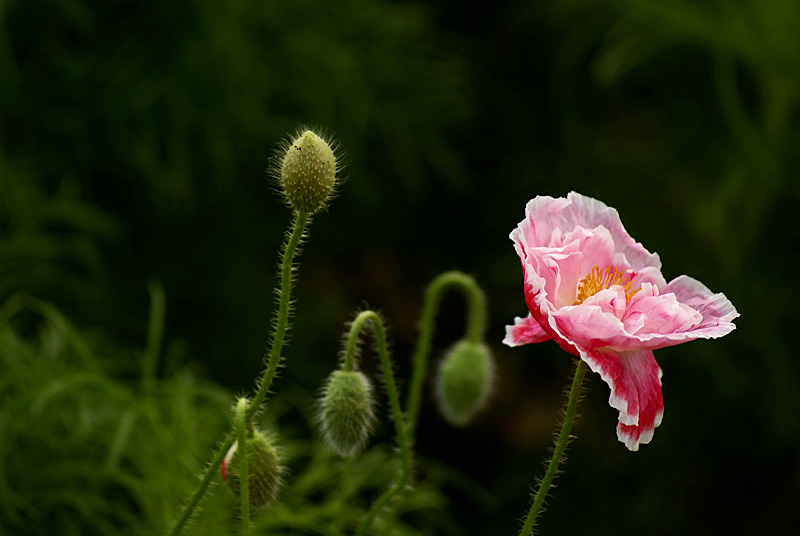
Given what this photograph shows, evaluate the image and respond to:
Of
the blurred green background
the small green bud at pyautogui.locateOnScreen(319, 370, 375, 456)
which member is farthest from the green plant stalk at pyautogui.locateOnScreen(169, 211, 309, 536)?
the blurred green background

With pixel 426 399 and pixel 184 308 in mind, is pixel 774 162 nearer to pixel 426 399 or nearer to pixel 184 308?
pixel 426 399

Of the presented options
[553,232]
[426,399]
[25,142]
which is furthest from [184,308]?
[553,232]

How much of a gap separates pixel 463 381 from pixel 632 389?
1.02ft

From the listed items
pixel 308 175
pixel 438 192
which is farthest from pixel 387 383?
pixel 438 192

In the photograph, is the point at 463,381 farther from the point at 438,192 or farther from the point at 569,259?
the point at 438,192

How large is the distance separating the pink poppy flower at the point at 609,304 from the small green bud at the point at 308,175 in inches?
4.2

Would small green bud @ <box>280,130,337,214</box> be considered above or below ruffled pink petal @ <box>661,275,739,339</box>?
below

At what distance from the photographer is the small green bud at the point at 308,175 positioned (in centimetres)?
52

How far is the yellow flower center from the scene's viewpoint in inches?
22.5

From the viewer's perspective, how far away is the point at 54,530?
84cm

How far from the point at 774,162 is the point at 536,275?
1171 millimetres

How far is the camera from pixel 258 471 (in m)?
0.61

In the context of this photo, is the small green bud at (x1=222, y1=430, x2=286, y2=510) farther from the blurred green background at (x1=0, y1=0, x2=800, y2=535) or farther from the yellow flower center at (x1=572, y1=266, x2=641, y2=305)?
the blurred green background at (x1=0, y1=0, x2=800, y2=535)

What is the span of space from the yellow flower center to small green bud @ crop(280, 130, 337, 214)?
0.54ft
